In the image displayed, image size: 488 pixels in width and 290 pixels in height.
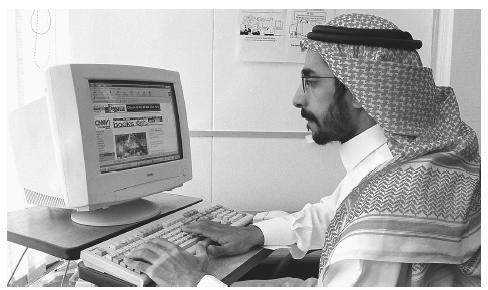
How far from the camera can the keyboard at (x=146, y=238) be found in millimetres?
841

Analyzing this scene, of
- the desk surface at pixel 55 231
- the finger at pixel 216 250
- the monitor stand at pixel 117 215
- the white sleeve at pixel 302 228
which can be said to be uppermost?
the monitor stand at pixel 117 215

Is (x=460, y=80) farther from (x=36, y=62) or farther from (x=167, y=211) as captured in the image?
(x=36, y=62)

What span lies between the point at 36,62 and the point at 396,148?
133 cm

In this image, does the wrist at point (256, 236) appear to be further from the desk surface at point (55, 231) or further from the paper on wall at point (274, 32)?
the paper on wall at point (274, 32)

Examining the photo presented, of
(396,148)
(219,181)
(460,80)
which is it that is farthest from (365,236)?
(460,80)

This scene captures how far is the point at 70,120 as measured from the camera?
952 mm

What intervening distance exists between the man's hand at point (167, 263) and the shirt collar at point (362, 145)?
446 millimetres

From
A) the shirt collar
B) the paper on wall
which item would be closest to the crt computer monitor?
the shirt collar

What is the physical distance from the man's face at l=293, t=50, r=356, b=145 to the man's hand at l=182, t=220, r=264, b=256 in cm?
33

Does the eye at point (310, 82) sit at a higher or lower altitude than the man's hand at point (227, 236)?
higher

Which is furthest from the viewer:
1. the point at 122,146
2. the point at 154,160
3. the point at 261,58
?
the point at 261,58

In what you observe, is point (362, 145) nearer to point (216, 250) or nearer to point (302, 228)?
point (302, 228)

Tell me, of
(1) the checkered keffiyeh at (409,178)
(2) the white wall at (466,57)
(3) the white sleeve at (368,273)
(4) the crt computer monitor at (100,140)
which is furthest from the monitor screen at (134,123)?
(2) the white wall at (466,57)
